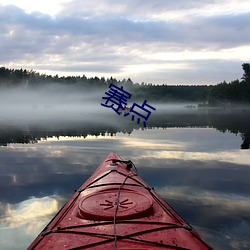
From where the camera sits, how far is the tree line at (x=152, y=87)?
10469cm

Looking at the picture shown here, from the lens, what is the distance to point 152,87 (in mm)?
171250

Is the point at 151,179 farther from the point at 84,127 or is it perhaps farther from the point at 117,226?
the point at 84,127

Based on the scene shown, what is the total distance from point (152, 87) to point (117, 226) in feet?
553

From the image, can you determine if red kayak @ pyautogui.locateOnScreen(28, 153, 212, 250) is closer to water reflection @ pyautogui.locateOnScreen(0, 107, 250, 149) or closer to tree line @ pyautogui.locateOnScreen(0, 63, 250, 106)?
water reflection @ pyautogui.locateOnScreen(0, 107, 250, 149)

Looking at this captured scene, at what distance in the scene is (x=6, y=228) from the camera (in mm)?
6781

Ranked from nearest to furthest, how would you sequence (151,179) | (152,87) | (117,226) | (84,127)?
(117,226)
(151,179)
(84,127)
(152,87)

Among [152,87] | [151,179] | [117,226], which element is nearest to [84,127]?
[151,179]

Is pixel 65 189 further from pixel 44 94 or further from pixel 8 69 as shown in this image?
pixel 44 94

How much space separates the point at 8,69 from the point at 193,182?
138m

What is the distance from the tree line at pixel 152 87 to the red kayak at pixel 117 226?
335 ft

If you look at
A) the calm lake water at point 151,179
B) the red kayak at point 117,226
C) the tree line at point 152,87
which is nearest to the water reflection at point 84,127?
the calm lake water at point 151,179

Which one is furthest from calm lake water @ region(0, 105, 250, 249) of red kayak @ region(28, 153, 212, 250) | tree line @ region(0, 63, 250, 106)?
tree line @ region(0, 63, 250, 106)

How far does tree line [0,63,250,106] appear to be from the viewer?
10469 centimetres

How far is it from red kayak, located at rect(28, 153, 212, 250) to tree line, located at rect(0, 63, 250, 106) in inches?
4020
